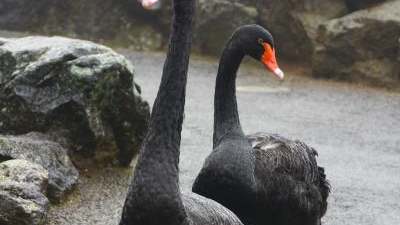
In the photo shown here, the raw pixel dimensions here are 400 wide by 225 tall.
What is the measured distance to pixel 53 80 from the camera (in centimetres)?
514

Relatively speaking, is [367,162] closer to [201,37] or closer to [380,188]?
[380,188]

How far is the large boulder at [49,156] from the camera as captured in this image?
4.67 meters

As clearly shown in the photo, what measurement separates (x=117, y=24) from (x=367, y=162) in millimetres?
5142

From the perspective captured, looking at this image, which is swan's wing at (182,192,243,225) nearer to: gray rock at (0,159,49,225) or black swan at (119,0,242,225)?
black swan at (119,0,242,225)

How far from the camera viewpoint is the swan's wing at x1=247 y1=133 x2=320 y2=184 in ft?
13.1

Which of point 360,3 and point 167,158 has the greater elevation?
point 167,158

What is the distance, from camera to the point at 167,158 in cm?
275

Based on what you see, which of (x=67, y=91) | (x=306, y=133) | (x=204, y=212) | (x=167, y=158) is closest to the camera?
(x=167, y=158)

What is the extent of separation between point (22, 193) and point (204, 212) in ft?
4.65

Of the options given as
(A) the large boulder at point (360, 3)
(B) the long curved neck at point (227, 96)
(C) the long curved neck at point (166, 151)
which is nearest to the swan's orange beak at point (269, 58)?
(B) the long curved neck at point (227, 96)

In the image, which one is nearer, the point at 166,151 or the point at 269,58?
the point at 166,151

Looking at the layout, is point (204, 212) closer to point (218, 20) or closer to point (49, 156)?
point (49, 156)

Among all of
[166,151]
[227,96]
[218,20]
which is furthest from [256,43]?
[218,20]

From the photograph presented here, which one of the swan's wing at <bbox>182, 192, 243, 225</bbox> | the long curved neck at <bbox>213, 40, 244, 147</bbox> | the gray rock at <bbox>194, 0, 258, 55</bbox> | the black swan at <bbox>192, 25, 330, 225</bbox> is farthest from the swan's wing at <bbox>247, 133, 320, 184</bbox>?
the gray rock at <bbox>194, 0, 258, 55</bbox>
